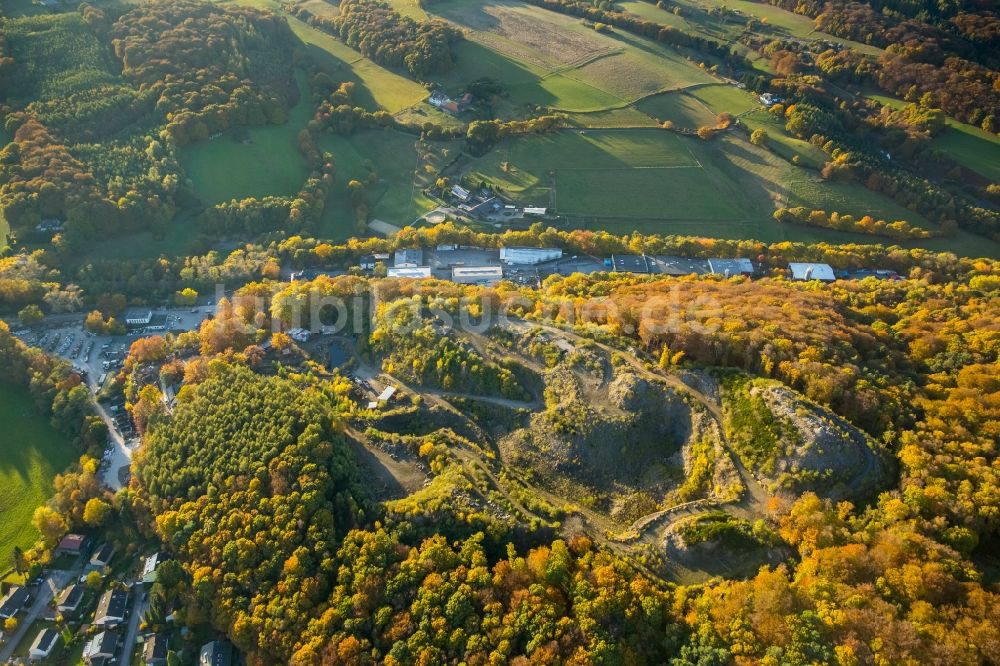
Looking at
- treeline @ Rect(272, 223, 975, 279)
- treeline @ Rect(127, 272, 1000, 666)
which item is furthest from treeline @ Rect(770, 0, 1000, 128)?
treeline @ Rect(127, 272, 1000, 666)

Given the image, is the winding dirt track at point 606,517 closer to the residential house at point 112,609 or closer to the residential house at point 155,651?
the residential house at point 155,651

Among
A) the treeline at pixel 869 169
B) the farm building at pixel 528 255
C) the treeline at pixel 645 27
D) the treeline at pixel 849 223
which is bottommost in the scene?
the farm building at pixel 528 255

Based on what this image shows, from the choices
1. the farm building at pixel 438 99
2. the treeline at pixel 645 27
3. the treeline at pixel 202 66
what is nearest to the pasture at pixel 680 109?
the treeline at pixel 645 27

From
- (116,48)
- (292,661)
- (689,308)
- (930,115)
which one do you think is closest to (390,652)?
(292,661)

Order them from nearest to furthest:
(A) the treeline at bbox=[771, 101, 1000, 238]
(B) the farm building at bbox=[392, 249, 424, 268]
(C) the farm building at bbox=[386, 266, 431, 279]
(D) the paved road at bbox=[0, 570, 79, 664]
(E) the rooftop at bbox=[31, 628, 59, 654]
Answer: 1. (E) the rooftop at bbox=[31, 628, 59, 654]
2. (D) the paved road at bbox=[0, 570, 79, 664]
3. (C) the farm building at bbox=[386, 266, 431, 279]
4. (B) the farm building at bbox=[392, 249, 424, 268]
5. (A) the treeline at bbox=[771, 101, 1000, 238]

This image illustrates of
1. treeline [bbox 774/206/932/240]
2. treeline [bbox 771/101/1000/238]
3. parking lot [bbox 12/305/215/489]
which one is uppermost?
treeline [bbox 771/101/1000/238]

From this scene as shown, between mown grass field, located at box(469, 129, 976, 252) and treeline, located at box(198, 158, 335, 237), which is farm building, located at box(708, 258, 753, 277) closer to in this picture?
mown grass field, located at box(469, 129, 976, 252)
